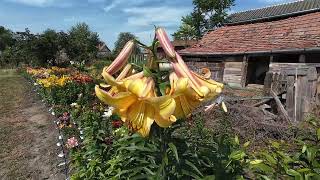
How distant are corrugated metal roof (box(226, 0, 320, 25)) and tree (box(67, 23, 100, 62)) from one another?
21.0 m

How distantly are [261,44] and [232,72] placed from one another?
219cm

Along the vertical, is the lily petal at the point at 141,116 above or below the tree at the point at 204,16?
below

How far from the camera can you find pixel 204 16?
4144 cm

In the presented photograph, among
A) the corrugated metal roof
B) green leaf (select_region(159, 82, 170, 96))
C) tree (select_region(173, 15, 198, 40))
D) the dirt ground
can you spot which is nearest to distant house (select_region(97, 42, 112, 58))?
tree (select_region(173, 15, 198, 40))

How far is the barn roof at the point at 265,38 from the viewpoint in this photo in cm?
1613

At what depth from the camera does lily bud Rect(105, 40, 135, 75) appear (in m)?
1.81

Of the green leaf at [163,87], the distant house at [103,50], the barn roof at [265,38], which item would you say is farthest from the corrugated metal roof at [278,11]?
the distant house at [103,50]

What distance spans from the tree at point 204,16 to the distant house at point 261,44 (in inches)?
627

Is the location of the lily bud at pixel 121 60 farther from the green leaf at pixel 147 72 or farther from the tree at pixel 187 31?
the tree at pixel 187 31

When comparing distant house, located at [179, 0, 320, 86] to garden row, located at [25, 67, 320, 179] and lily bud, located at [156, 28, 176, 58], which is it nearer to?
garden row, located at [25, 67, 320, 179]

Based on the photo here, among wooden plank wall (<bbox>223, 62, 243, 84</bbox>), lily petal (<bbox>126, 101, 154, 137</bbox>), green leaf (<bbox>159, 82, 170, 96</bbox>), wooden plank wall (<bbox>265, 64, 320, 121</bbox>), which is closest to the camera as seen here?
lily petal (<bbox>126, 101, 154, 137</bbox>)

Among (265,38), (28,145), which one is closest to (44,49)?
(265,38)

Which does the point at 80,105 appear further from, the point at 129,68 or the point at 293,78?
the point at 129,68

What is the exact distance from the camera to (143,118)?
178cm
